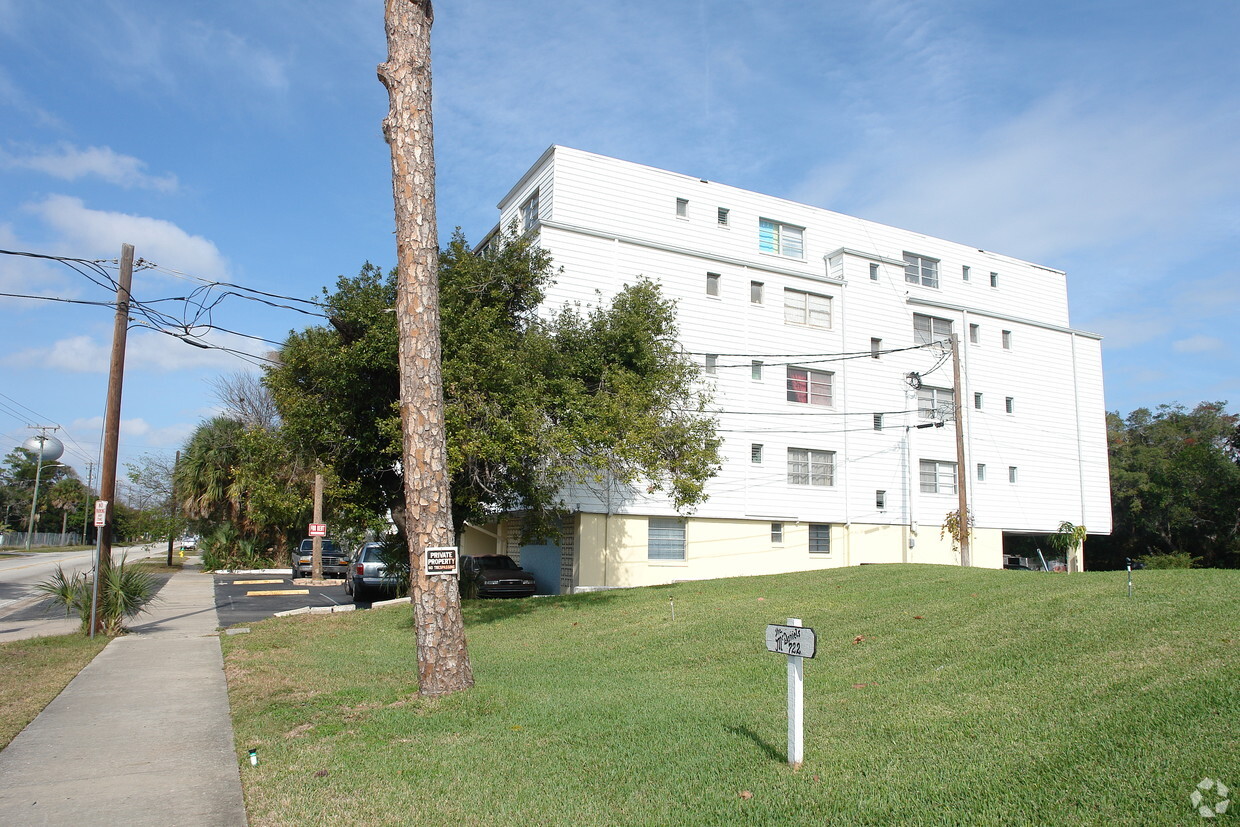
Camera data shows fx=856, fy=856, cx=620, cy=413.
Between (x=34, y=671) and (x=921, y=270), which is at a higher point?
(x=921, y=270)

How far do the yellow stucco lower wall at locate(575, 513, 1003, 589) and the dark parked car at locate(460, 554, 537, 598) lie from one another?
169cm

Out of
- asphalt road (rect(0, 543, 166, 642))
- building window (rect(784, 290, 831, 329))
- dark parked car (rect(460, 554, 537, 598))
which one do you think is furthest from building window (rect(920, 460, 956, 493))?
asphalt road (rect(0, 543, 166, 642))

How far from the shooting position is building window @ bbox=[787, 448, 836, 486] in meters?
27.1

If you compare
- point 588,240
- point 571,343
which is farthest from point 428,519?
point 588,240

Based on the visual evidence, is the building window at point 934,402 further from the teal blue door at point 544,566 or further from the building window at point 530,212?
the building window at point 530,212

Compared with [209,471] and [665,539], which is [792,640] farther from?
[209,471]

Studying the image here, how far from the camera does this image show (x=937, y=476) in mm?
29625

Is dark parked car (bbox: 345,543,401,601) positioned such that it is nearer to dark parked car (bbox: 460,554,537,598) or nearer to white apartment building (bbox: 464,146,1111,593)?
dark parked car (bbox: 460,554,537,598)

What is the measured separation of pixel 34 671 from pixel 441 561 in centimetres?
677

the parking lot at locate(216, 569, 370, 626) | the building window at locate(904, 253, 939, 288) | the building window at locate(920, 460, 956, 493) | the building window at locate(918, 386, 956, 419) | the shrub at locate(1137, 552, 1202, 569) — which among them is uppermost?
the building window at locate(904, 253, 939, 288)

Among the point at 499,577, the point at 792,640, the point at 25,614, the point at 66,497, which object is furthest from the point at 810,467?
the point at 66,497

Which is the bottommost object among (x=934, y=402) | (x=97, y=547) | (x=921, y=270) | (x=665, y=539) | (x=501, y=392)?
(x=97, y=547)

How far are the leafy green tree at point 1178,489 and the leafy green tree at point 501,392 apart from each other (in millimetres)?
35430

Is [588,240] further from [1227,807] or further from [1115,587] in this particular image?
[1227,807]
